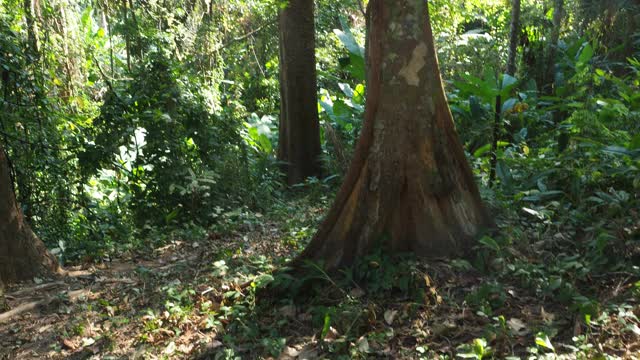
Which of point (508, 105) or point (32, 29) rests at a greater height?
point (32, 29)

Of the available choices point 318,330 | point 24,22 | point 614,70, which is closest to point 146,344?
point 318,330

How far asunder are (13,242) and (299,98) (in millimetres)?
5811

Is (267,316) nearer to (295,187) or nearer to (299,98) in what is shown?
(295,187)

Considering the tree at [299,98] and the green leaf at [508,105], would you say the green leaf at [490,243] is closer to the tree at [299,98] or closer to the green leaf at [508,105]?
the green leaf at [508,105]

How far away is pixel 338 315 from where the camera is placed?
4430 millimetres

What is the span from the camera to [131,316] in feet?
16.7

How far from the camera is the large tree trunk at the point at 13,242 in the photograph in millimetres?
5633

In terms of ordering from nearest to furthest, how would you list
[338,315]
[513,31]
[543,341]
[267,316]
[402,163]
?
[543,341]
[338,315]
[267,316]
[402,163]
[513,31]

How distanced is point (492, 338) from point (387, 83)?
6.84 ft

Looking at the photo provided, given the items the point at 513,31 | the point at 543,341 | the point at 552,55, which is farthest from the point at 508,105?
the point at 543,341

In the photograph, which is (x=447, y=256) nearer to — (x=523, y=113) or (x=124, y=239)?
(x=124, y=239)

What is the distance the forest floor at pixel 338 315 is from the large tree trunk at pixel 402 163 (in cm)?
21

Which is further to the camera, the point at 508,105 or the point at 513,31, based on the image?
the point at 513,31

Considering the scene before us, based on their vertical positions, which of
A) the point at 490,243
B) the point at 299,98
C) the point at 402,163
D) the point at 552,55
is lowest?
the point at 490,243
